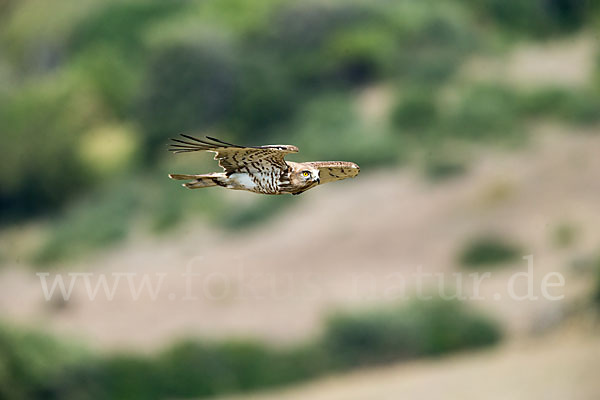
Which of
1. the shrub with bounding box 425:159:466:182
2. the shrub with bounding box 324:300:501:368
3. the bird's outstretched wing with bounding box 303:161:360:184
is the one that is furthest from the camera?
the shrub with bounding box 425:159:466:182

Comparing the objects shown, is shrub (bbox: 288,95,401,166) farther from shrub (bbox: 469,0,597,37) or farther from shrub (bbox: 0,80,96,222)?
shrub (bbox: 0,80,96,222)

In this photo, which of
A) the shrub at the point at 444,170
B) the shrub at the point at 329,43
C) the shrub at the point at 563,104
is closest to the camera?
the shrub at the point at 444,170

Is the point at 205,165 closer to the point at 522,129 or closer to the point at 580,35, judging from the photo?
the point at 522,129

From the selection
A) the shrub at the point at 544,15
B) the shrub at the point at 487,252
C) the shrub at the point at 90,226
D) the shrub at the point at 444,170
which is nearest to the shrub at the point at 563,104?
the shrub at the point at 544,15

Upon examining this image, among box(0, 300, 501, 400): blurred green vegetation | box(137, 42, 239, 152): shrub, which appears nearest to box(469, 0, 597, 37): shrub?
box(137, 42, 239, 152): shrub

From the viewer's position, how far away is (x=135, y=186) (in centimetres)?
6019

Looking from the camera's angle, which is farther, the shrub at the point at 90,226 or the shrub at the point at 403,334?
the shrub at the point at 90,226

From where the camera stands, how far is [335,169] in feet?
36.5

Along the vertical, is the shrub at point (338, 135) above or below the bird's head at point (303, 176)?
above

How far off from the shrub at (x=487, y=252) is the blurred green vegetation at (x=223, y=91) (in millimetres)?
4716

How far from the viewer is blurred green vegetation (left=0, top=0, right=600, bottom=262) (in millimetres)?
56719

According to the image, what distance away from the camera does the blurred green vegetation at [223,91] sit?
186ft

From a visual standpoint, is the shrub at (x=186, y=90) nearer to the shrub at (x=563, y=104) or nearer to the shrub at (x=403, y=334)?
the shrub at (x=563, y=104)

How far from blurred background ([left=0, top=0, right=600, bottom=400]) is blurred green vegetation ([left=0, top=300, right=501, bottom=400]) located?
81 millimetres
